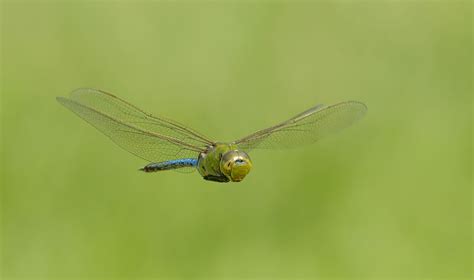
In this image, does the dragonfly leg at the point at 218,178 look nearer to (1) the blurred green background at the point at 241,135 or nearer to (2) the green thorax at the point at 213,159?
(2) the green thorax at the point at 213,159

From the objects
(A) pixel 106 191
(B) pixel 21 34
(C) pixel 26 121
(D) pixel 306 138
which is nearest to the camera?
(D) pixel 306 138

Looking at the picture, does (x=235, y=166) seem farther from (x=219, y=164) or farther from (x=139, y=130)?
(x=139, y=130)

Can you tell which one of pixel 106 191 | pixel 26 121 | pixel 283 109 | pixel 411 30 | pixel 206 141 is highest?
pixel 411 30

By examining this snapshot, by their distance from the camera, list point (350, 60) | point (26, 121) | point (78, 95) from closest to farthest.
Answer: point (78, 95) < point (26, 121) < point (350, 60)

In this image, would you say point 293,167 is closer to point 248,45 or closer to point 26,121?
point 248,45

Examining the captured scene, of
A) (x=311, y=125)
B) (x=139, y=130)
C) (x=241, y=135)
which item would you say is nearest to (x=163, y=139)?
(x=139, y=130)

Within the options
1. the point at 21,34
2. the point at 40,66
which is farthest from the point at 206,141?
the point at 21,34
